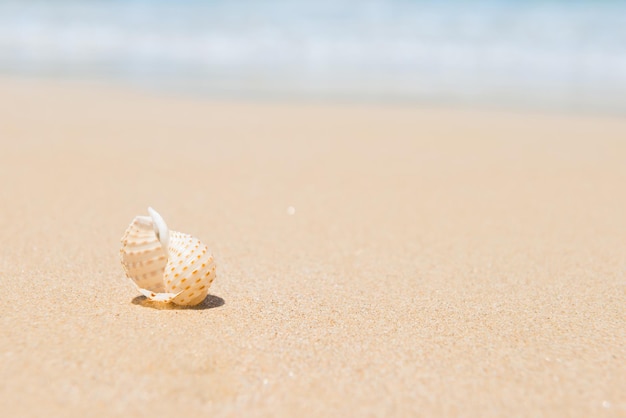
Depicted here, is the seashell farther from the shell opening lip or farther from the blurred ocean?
the blurred ocean

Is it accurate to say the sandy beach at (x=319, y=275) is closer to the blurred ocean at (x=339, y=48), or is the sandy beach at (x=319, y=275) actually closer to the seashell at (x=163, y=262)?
the seashell at (x=163, y=262)

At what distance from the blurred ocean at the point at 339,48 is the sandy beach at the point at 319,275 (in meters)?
3.44

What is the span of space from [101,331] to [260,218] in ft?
5.05

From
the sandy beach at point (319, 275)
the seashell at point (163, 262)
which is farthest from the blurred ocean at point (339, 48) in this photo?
the seashell at point (163, 262)

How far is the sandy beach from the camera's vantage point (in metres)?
1.60

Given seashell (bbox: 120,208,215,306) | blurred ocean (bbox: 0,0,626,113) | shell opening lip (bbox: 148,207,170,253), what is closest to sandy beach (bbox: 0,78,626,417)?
seashell (bbox: 120,208,215,306)

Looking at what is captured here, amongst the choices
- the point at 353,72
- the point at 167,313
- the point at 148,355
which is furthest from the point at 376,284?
the point at 353,72

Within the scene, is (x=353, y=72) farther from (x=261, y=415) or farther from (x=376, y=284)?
(x=261, y=415)

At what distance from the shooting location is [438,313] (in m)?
2.13

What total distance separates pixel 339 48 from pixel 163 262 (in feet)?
35.6

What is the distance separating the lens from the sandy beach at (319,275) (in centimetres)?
160

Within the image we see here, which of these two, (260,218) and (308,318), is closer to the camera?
(308,318)

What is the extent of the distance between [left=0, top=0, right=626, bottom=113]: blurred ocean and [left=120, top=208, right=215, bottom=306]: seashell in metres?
6.09

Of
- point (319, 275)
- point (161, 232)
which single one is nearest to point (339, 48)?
point (319, 275)
